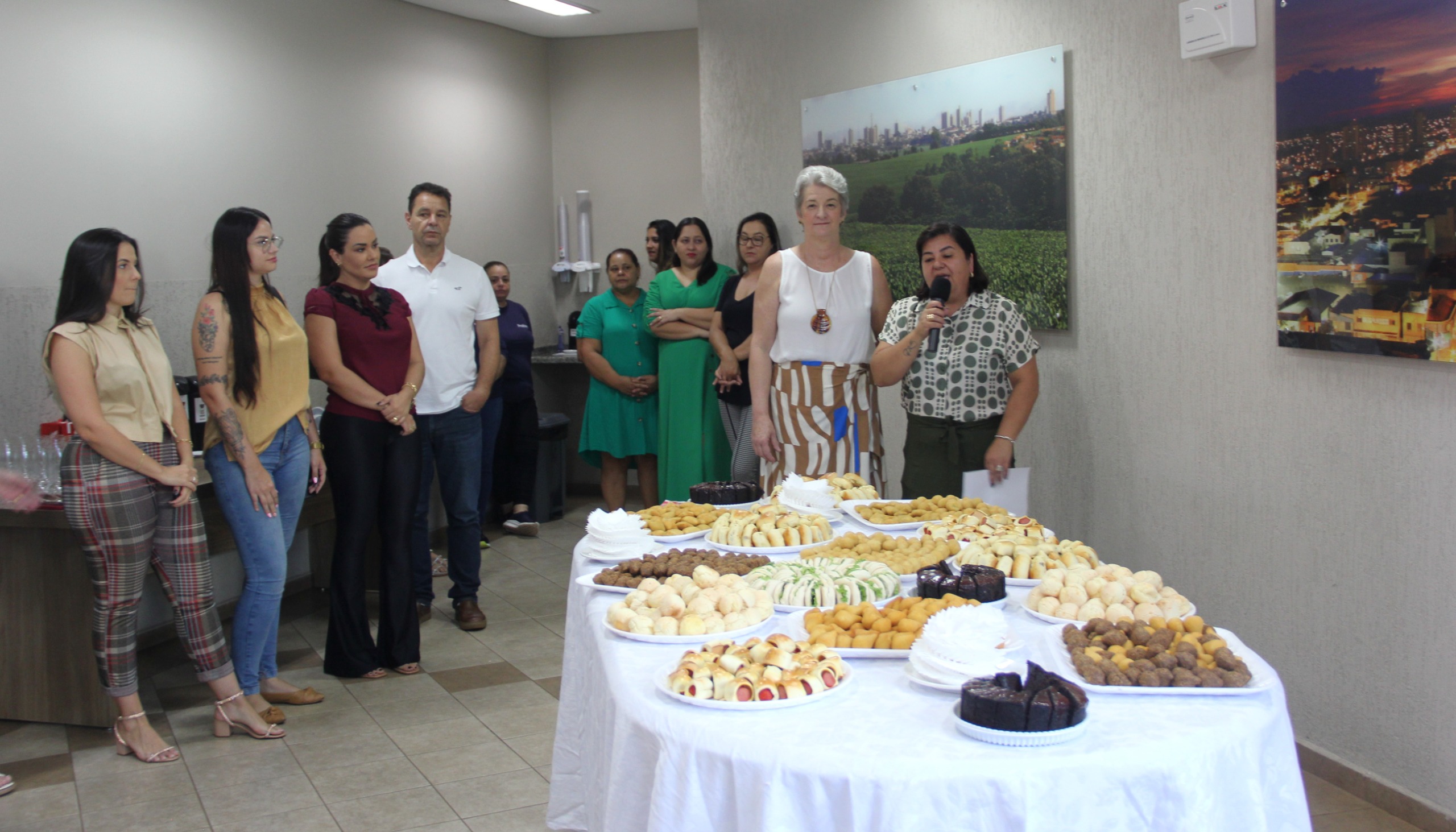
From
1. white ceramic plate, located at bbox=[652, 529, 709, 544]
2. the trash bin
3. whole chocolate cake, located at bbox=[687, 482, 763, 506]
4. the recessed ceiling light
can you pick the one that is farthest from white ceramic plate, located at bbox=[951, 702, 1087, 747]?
the recessed ceiling light

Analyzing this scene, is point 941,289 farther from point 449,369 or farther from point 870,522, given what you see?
point 449,369

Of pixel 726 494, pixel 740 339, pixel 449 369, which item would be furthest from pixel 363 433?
pixel 740 339

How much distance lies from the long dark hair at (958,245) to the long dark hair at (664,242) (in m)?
3.21

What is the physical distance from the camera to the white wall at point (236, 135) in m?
4.64

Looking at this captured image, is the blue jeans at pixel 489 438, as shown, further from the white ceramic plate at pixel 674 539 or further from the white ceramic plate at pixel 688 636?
the white ceramic plate at pixel 688 636

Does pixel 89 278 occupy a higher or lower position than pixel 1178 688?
higher

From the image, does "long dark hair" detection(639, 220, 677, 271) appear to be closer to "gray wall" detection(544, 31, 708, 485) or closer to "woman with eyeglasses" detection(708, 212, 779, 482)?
"woman with eyeglasses" detection(708, 212, 779, 482)

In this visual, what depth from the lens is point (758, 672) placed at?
5.96 ft

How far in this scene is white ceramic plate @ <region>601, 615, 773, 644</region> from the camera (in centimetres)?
209

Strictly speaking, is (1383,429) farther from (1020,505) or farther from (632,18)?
(632,18)

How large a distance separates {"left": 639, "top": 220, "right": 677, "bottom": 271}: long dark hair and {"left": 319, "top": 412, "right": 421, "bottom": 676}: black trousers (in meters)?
2.67

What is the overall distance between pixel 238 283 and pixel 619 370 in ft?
9.71

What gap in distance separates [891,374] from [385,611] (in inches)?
84.9

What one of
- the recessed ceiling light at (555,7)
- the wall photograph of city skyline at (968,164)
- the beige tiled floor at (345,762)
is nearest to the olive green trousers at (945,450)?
the wall photograph of city skyline at (968,164)
